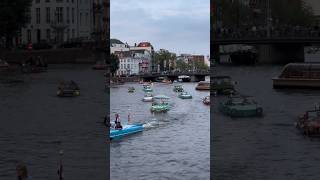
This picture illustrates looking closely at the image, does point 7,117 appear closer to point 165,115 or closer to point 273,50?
point 273,50

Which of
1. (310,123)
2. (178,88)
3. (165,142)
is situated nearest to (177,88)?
(178,88)

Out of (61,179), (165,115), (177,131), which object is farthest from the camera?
(165,115)

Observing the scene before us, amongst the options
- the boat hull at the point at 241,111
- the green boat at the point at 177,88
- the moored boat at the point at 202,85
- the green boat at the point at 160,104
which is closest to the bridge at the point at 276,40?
the boat hull at the point at 241,111

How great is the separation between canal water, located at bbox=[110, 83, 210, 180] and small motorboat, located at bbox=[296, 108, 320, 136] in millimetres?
2379

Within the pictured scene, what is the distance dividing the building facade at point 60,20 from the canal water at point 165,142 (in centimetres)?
298

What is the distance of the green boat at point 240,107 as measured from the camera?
9477 millimetres

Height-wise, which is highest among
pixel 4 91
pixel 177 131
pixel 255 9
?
pixel 255 9

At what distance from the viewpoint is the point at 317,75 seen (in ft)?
29.8

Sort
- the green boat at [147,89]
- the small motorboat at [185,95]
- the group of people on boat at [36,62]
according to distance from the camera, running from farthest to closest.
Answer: the green boat at [147,89]
the small motorboat at [185,95]
the group of people on boat at [36,62]

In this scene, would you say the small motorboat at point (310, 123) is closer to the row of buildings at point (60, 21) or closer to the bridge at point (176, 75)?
the row of buildings at point (60, 21)

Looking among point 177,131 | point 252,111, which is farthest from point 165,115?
point 252,111

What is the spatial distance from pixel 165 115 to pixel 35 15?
913 centimetres

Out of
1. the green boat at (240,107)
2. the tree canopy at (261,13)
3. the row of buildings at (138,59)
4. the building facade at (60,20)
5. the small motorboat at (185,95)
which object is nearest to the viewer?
the tree canopy at (261,13)

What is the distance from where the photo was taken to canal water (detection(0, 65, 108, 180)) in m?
9.18
